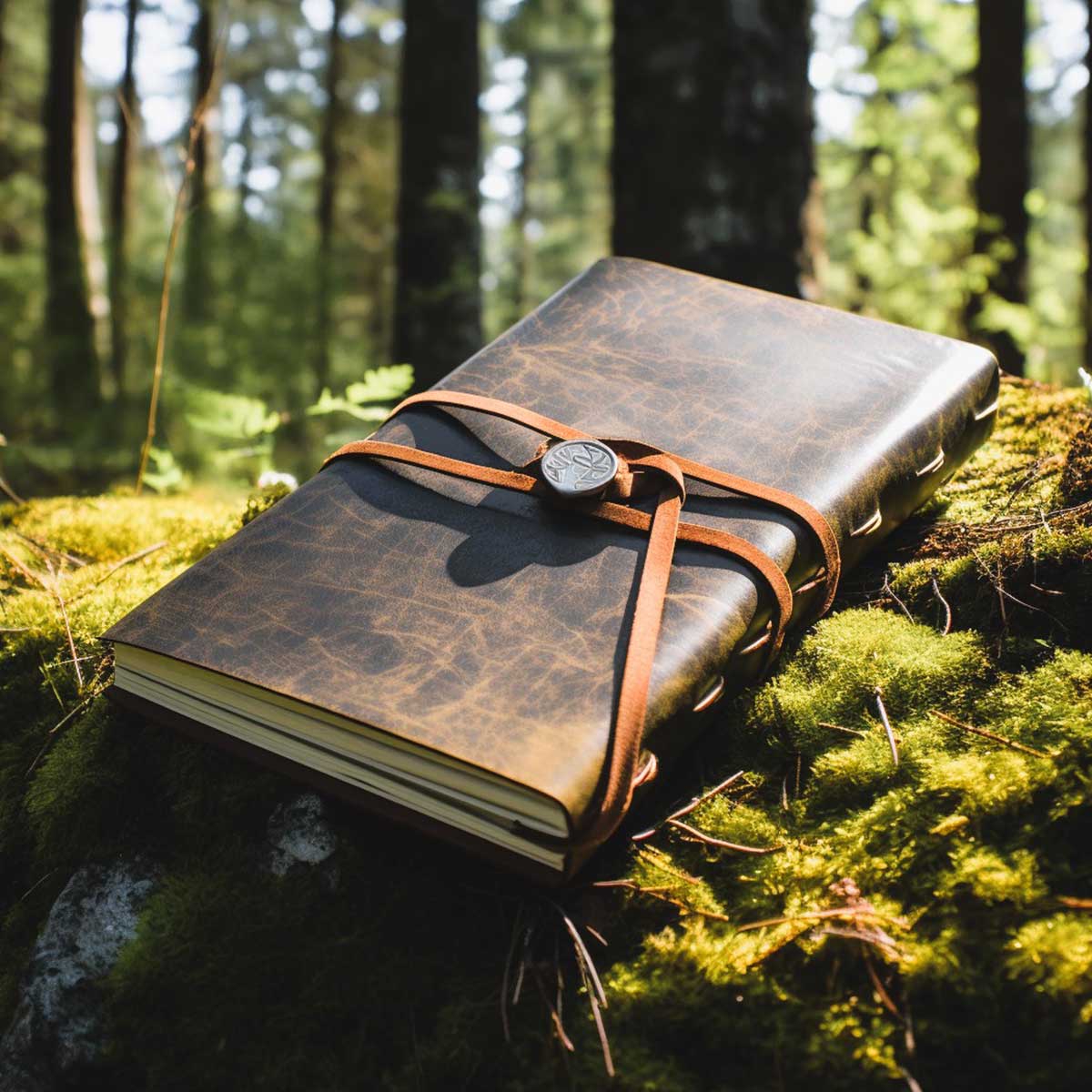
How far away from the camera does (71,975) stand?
4.31 feet

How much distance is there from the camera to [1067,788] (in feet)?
4.09

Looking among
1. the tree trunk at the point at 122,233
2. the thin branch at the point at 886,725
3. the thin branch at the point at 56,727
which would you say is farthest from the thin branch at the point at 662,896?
the tree trunk at the point at 122,233

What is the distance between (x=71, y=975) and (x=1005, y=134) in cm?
845

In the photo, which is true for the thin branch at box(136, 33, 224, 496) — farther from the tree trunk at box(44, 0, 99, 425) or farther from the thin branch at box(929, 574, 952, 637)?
the tree trunk at box(44, 0, 99, 425)

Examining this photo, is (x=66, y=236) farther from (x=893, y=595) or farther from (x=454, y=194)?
(x=893, y=595)

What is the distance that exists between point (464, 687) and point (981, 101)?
320 inches

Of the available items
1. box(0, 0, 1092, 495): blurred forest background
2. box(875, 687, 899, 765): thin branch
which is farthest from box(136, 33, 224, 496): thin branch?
box(875, 687, 899, 765): thin branch

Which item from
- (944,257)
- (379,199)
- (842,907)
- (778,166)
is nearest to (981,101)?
(944,257)

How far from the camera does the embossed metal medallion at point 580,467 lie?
1.51 metres

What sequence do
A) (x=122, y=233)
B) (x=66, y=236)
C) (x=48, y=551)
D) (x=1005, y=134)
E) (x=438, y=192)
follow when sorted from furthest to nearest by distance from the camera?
(x=122, y=233) → (x=66, y=236) → (x=1005, y=134) → (x=438, y=192) → (x=48, y=551)

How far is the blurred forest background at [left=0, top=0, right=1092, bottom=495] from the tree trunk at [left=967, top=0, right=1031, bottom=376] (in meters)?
0.02

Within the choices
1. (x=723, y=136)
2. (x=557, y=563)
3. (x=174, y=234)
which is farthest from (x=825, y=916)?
(x=723, y=136)

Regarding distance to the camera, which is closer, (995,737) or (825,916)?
(825,916)

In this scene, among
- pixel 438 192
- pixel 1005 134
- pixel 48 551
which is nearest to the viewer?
pixel 48 551
